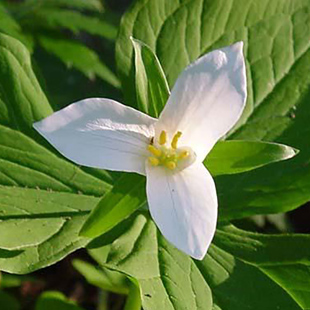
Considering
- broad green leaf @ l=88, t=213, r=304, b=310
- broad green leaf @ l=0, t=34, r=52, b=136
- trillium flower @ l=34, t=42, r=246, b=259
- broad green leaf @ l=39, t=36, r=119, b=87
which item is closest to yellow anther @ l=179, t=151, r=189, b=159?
trillium flower @ l=34, t=42, r=246, b=259

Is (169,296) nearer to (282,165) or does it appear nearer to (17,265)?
(17,265)

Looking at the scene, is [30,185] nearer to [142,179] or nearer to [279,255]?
[142,179]

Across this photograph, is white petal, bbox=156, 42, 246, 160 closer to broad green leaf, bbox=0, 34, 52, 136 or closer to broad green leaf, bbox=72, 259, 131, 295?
broad green leaf, bbox=0, 34, 52, 136

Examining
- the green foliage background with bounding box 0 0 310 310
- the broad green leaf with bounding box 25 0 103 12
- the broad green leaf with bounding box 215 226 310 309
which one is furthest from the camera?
the broad green leaf with bounding box 25 0 103 12

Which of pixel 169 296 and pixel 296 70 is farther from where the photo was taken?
pixel 296 70

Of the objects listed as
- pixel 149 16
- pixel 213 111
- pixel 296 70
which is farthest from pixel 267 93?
pixel 213 111

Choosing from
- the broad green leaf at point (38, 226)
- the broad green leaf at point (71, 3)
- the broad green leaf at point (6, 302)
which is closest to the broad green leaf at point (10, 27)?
the broad green leaf at point (71, 3)
